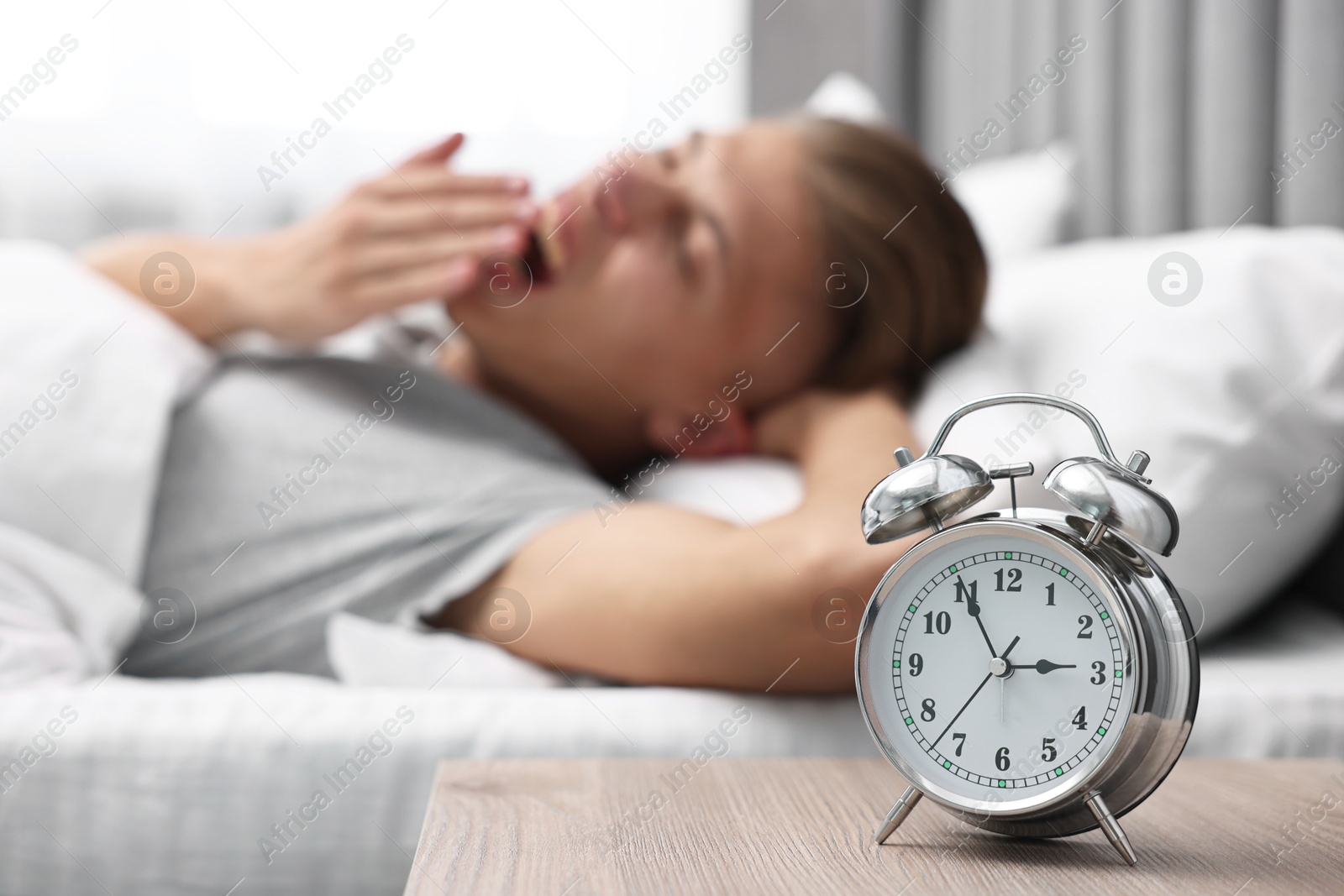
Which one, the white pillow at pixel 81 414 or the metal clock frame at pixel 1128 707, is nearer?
the metal clock frame at pixel 1128 707

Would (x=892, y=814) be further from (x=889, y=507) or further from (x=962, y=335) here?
(x=962, y=335)

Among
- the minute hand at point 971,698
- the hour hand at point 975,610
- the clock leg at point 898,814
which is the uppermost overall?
the hour hand at point 975,610

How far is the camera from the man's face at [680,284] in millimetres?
1077

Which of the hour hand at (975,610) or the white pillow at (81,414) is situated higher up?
the white pillow at (81,414)

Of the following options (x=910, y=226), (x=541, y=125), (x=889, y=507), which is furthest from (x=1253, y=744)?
(x=541, y=125)

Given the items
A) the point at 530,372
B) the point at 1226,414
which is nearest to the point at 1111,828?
the point at 1226,414

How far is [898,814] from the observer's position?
19.4 inches

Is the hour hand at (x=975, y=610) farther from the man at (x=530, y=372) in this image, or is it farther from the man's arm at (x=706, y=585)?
the man at (x=530, y=372)

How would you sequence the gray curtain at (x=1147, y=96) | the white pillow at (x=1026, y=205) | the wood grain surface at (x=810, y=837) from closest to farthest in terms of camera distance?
the wood grain surface at (x=810, y=837), the gray curtain at (x=1147, y=96), the white pillow at (x=1026, y=205)

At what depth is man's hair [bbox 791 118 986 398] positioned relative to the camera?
43.0 inches

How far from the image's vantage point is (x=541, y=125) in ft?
7.20

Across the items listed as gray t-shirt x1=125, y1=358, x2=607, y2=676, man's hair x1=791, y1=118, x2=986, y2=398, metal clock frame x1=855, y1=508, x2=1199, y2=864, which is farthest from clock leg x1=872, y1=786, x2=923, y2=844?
man's hair x1=791, y1=118, x2=986, y2=398

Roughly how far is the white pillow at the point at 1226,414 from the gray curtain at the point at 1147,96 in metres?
0.17

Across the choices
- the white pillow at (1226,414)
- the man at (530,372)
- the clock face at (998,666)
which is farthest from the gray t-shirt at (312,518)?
the clock face at (998,666)
